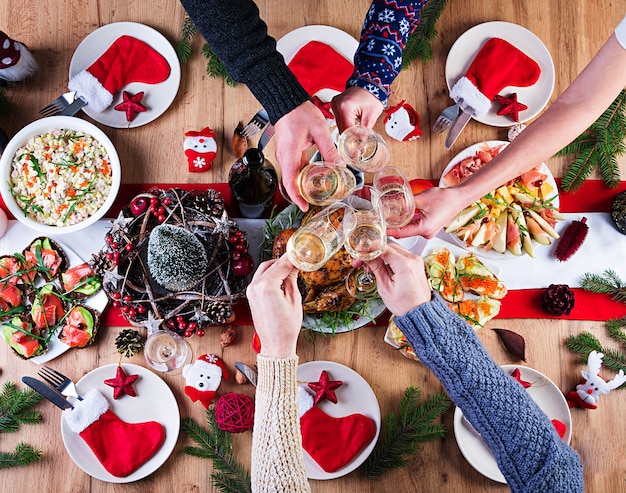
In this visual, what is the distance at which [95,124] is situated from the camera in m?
1.55

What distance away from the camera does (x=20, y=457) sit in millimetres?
1449

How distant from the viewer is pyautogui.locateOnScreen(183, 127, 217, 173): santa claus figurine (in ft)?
4.90

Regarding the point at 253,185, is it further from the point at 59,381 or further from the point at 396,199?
the point at 59,381

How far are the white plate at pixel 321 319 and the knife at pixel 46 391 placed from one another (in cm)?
69

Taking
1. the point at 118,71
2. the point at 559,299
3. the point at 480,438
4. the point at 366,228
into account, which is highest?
the point at 118,71

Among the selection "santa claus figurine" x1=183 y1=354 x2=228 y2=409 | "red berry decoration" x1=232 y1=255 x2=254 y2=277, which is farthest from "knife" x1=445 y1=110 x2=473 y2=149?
"santa claus figurine" x1=183 y1=354 x2=228 y2=409

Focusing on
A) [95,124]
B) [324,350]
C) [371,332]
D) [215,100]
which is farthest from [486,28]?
[95,124]

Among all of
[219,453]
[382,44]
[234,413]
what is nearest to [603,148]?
[382,44]

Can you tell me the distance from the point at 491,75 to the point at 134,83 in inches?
40.2

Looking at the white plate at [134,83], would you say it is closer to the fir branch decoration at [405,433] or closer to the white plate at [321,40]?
the white plate at [321,40]

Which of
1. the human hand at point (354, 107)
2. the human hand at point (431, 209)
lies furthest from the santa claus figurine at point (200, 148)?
the human hand at point (431, 209)

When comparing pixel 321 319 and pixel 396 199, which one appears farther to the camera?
pixel 321 319

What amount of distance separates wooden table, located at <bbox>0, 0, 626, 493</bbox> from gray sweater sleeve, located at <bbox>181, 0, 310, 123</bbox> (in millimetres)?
364

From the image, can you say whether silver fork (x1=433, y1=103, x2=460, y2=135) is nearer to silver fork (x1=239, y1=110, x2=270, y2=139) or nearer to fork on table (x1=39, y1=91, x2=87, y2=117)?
silver fork (x1=239, y1=110, x2=270, y2=139)
